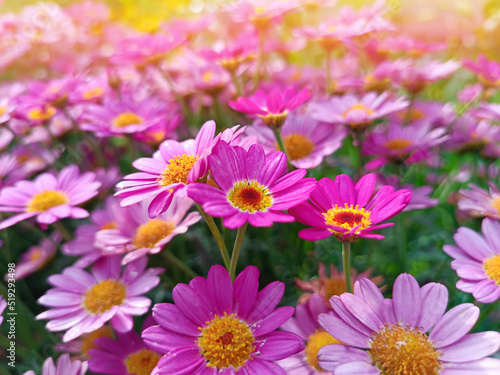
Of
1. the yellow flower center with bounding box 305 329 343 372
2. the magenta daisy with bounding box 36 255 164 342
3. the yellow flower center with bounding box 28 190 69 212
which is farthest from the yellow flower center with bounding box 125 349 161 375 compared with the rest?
the yellow flower center with bounding box 28 190 69 212

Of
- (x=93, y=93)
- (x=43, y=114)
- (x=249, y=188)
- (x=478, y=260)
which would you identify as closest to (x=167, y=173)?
(x=249, y=188)

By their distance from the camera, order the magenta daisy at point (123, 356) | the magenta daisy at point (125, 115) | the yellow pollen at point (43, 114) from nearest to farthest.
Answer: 1. the magenta daisy at point (123, 356)
2. the magenta daisy at point (125, 115)
3. the yellow pollen at point (43, 114)

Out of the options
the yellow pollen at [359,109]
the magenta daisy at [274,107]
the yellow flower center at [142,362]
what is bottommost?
the yellow flower center at [142,362]

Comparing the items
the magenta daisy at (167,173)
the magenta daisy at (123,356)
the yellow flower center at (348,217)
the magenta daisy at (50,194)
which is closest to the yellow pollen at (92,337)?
the magenta daisy at (123,356)

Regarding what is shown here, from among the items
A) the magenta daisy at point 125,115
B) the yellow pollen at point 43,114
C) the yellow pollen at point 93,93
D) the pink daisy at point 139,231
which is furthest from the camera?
the yellow pollen at point 93,93

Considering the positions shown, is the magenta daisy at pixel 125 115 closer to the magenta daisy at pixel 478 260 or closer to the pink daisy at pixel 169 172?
the pink daisy at pixel 169 172

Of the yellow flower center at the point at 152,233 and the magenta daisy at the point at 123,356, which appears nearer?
the magenta daisy at the point at 123,356

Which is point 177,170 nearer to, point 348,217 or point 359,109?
point 348,217
